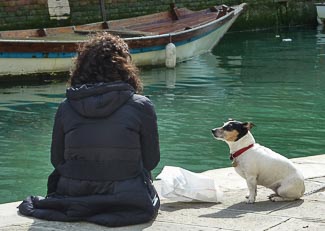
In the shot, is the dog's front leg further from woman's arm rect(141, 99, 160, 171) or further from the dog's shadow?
woman's arm rect(141, 99, 160, 171)

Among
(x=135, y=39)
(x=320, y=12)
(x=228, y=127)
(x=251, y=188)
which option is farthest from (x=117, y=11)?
(x=251, y=188)

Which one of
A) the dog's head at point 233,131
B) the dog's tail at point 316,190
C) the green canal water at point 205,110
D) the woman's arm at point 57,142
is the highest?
the woman's arm at point 57,142

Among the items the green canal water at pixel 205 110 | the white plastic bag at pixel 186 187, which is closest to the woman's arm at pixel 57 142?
the white plastic bag at pixel 186 187

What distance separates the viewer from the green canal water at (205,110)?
9.53 m

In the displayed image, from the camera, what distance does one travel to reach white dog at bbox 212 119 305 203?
5344 mm

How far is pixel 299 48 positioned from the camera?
23531mm

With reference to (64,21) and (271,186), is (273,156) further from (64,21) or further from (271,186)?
(64,21)

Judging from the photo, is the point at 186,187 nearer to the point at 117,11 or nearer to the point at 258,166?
the point at 258,166

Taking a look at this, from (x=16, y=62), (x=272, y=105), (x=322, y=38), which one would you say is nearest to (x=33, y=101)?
(x=16, y=62)

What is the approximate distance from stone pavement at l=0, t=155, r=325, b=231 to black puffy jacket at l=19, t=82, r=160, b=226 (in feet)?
0.33

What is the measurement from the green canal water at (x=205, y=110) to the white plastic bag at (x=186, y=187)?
9.71 feet

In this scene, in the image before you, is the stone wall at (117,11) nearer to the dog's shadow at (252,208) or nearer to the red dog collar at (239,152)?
the red dog collar at (239,152)

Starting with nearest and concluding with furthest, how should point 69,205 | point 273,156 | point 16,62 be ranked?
point 69,205
point 273,156
point 16,62

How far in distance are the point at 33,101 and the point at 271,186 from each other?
9.48 meters
